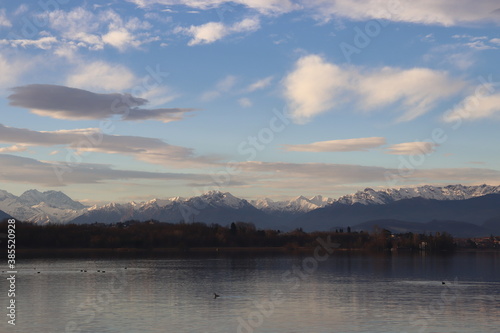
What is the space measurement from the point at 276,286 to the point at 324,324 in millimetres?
34618

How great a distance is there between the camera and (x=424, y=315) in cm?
5928

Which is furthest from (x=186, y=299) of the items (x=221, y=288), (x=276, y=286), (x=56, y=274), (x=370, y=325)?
(x=56, y=274)

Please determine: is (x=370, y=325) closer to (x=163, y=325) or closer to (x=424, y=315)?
(x=424, y=315)

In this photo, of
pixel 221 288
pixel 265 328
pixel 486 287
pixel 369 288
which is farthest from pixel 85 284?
pixel 486 287

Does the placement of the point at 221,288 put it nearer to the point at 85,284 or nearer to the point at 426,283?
the point at 85,284

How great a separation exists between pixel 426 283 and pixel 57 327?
61834 millimetres

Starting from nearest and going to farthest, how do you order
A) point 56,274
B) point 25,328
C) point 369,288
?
point 25,328 → point 369,288 → point 56,274

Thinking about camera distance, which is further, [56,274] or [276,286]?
[56,274]

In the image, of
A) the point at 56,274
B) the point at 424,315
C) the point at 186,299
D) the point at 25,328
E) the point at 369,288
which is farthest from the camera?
the point at 56,274

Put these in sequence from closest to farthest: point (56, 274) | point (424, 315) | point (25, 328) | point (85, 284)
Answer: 1. point (25, 328)
2. point (424, 315)
3. point (85, 284)
4. point (56, 274)

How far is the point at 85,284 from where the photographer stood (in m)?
92.5

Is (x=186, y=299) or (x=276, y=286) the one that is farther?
(x=276, y=286)

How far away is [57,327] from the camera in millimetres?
51500

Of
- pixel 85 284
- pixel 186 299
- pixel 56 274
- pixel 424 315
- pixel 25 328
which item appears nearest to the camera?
pixel 25 328
